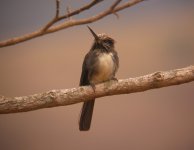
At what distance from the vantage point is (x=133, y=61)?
139 inches

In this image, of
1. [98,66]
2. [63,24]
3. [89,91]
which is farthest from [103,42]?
[63,24]

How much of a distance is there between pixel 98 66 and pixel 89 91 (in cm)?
27

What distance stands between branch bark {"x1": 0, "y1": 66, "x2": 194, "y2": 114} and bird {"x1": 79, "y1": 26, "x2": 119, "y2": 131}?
150 mm

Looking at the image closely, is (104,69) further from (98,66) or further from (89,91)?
(89,91)

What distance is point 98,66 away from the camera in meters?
2.71

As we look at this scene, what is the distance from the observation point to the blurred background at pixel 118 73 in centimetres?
338

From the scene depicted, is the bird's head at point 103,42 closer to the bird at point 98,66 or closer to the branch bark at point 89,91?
the bird at point 98,66

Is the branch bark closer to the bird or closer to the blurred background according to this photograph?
the bird

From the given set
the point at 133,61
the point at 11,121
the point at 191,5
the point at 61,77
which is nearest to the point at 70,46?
the point at 61,77

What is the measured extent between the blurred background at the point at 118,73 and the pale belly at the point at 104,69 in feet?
2.47

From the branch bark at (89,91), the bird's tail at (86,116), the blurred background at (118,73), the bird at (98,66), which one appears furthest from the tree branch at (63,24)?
the blurred background at (118,73)

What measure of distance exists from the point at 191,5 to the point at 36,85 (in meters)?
1.32

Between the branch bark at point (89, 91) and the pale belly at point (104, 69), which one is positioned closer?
the branch bark at point (89, 91)

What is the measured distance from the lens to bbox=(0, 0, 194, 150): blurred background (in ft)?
11.1
